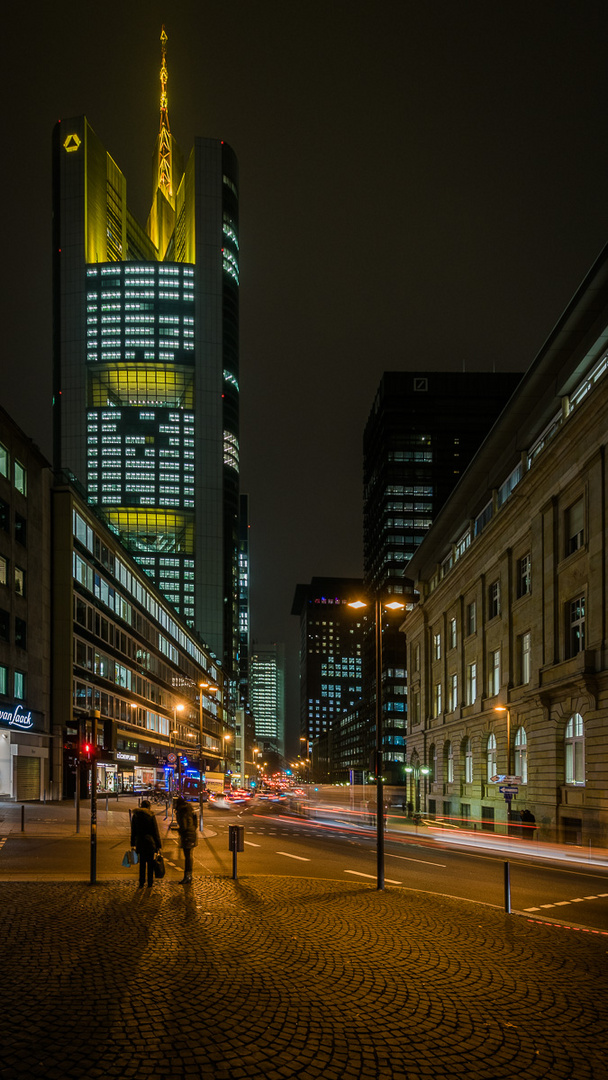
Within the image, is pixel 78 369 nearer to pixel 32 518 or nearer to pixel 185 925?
pixel 32 518

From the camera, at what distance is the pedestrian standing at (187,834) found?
17016 millimetres

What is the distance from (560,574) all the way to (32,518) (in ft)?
112

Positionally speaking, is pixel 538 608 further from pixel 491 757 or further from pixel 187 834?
pixel 187 834

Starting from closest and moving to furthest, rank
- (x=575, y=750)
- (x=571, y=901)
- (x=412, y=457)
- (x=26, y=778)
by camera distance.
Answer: (x=571, y=901), (x=575, y=750), (x=26, y=778), (x=412, y=457)

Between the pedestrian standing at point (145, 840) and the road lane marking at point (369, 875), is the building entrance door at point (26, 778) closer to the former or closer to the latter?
the road lane marking at point (369, 875)

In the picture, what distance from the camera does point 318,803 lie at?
65188 mm

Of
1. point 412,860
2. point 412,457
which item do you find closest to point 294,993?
point 412,860

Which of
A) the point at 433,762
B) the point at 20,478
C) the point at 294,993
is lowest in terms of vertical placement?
the point at 433,762

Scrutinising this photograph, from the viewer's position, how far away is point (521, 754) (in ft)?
147

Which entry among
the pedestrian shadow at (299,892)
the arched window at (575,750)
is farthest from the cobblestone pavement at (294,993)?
the arched window at (575,750)

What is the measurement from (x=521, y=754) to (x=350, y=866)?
24.7 m

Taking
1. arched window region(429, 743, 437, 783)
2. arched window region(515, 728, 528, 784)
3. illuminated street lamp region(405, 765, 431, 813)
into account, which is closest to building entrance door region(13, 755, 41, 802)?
arched window region(515, 728, 528, 784)

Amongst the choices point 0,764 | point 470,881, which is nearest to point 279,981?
point 470,881

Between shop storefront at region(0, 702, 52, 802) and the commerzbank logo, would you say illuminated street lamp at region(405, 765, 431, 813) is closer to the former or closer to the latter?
shop storefront at region(0, 702, 52, 802)
